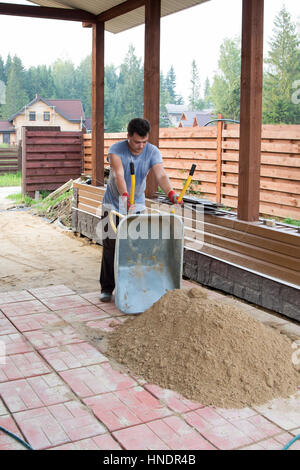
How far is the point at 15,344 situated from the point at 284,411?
6.36 ft

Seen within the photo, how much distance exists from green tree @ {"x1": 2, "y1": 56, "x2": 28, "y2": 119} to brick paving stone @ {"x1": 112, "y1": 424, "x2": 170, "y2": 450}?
6106cm

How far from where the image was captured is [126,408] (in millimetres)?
2916

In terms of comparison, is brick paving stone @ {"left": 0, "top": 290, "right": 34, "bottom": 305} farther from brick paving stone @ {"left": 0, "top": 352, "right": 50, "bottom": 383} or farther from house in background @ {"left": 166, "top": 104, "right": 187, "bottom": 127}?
house in background @ {"left": 166, "top": 104, "right": 187, "bottom": 127}

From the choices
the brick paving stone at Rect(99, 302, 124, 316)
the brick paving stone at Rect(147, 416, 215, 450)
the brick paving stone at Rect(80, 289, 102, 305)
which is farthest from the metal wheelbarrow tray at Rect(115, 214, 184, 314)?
the brick paving stone at Rect(147, 416, 215, 450)

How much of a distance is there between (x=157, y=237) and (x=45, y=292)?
4.51 feet

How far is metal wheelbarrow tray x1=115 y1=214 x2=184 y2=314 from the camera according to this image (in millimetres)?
4430

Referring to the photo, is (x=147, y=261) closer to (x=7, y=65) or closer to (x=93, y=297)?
(x=93, y=297)

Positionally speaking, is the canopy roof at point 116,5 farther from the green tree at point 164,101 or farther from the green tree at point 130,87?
the green tree at point 164,101

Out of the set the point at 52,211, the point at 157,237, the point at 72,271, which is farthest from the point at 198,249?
the point at 52,211

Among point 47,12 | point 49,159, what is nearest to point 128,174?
point 47,12

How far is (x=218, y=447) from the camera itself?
254 cm

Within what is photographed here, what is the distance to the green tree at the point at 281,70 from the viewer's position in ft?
126

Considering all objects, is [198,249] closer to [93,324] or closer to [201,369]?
[93,324]
